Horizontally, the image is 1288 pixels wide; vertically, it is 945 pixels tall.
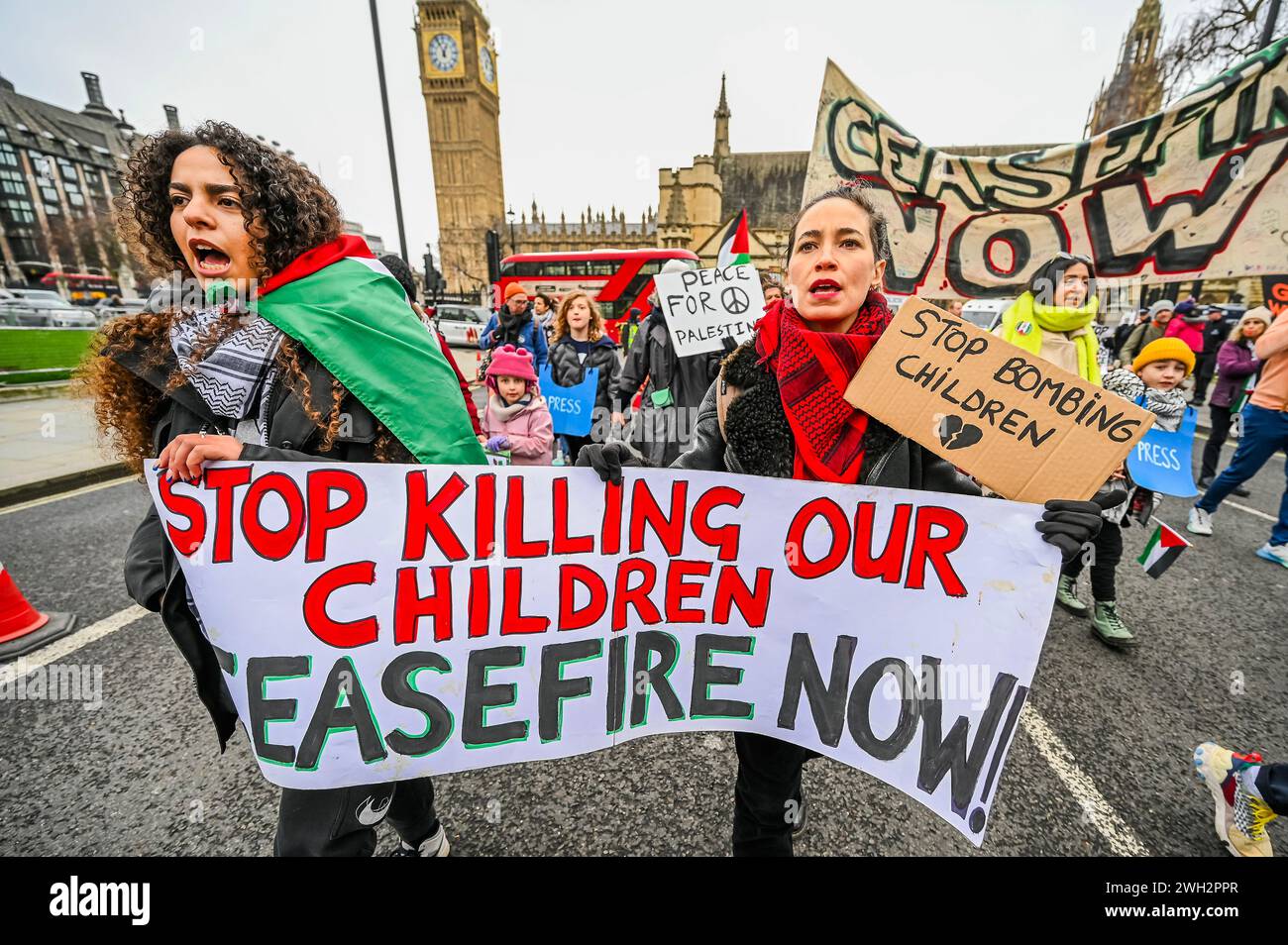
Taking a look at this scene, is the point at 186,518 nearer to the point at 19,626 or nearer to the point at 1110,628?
the point at 19,626

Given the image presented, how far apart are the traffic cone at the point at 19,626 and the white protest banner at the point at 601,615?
266 centimetres

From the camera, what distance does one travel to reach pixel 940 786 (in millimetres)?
1455

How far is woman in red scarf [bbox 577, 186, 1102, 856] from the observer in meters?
1.43

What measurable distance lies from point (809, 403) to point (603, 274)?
72.8 feet

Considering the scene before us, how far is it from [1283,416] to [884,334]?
5059 mm

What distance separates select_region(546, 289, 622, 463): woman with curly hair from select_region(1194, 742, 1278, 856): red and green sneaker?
170 inches

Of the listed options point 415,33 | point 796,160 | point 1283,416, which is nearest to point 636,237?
point 796,160

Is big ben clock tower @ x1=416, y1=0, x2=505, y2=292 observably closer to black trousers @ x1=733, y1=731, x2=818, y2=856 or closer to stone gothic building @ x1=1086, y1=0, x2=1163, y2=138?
stone gothic building @ x1=1086, y1=0, x2=1163, y2=138

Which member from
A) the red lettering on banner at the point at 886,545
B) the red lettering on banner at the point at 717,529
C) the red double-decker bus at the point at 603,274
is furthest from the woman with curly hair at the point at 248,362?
the red double-decker bus at the point at 603,274

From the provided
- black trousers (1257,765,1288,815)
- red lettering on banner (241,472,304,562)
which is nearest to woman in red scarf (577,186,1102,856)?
red lettering on banner (241,472,304,562)

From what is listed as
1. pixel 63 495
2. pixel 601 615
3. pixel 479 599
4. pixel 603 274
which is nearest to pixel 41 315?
pixel 603 274

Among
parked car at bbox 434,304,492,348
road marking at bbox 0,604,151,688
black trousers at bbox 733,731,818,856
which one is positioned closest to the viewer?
Result: black trousers at bbox 733,731,818,856

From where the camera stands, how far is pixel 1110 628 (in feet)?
10.3
